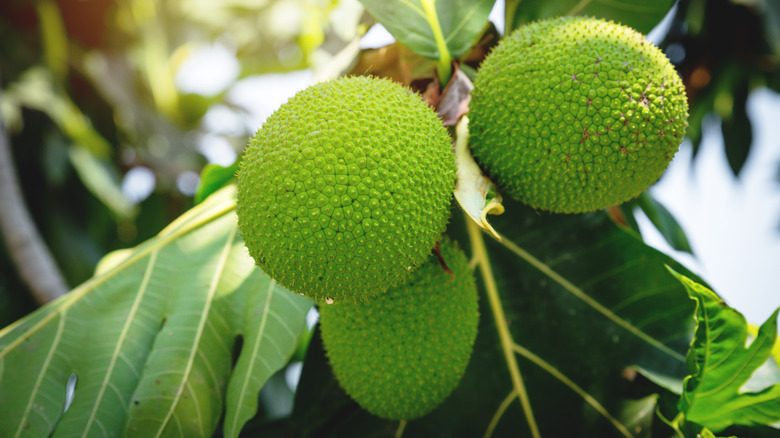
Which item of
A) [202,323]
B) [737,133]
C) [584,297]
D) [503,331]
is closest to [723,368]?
[584,297]

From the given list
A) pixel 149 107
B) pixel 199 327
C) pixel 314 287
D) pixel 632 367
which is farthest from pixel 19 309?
pixel 632 367

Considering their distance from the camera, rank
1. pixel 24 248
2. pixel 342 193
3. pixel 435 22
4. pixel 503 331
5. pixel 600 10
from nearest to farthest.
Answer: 1. pixel 342 193
2. pixel 435 22
3. pixel 600 10
4. pixel 503 331
5. pixel 24 248

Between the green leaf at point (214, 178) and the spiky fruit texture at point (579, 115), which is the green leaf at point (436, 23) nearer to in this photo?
the spiky fruit texture at point (579, 115)

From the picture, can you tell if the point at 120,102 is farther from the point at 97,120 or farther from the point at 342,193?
the point at 342,193

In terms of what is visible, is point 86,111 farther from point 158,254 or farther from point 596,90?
point 596,90

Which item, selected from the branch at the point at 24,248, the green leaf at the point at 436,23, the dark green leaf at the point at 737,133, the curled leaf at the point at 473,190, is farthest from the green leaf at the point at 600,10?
the dark green leaf at the point at 737,133

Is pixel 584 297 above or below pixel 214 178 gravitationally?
below
